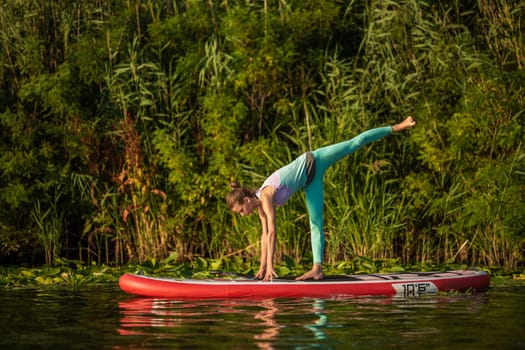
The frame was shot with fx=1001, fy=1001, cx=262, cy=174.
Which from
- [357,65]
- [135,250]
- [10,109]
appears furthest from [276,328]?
[10,109]

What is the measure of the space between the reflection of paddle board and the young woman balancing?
180 millimetres

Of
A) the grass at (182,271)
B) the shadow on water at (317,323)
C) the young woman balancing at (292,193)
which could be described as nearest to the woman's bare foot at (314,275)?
the young woman balancing at (292,193)

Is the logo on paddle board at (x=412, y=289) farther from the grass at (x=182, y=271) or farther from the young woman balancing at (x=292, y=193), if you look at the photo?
the grass at (x=182, y=271)

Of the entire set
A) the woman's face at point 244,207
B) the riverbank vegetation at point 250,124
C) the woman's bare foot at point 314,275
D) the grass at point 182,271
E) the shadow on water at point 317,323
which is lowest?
the shadow on water at point 317,323

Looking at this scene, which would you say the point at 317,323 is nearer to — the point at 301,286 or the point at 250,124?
the point at 301,286

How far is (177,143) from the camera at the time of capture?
13297mm

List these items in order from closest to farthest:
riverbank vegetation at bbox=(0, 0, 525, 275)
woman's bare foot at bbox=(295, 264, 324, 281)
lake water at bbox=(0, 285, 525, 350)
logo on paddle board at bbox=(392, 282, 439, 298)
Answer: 1. lake water at bbox=(0, 285, 525, 350)
2. logo on paddle board at bbox=(392, 282, 439, 298)
3. woman's bare foot at bbox=(295, 264, 324, 281)
4. riverbank vegetation at bbox=(0, 0, 525, 275)

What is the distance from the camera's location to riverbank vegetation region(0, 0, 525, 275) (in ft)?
40.1

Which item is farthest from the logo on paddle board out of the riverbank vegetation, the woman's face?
the riverbank vegetation

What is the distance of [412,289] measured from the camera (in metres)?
9.44

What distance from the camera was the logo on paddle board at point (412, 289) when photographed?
30.9 ft

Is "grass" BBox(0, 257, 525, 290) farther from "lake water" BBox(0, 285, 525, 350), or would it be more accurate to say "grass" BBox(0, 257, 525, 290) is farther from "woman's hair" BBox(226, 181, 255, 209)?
"woman's hair" BBox(226, 181, 255, 209)

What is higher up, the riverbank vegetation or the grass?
the riverbank vegetation

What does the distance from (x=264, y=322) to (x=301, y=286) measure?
2038 mm
